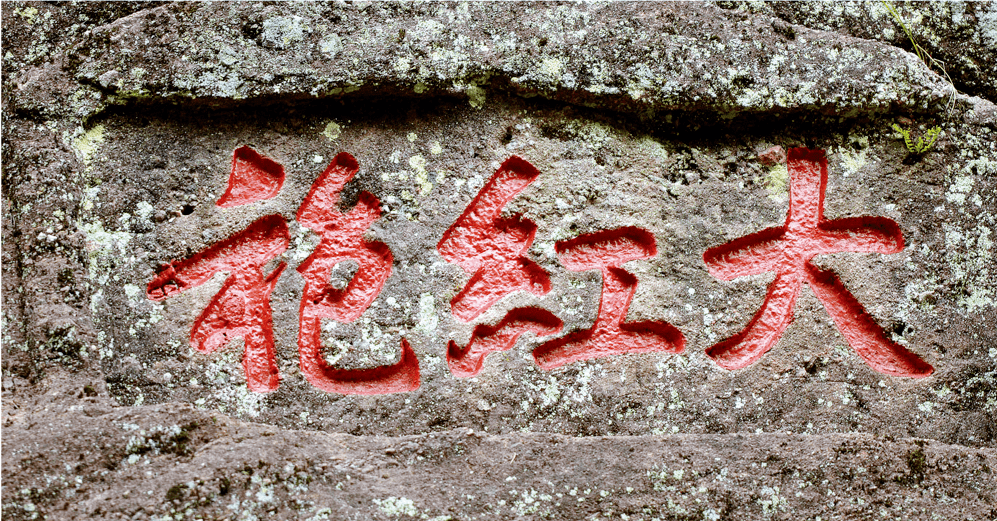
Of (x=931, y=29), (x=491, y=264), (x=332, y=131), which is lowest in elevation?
(x=491, y=264)

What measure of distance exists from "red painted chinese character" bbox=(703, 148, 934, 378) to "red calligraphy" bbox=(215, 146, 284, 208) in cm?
133

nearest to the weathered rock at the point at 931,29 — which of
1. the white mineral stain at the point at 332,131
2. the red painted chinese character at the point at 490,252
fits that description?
the red painted chinese character at the point at 490,252

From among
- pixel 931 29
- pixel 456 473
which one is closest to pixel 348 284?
pixel 456 473

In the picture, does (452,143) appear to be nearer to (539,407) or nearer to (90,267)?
(539,407)

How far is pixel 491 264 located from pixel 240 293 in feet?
2.42

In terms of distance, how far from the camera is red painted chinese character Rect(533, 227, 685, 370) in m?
1.82

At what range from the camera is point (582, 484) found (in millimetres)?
1754

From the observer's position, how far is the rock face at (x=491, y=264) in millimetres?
1730

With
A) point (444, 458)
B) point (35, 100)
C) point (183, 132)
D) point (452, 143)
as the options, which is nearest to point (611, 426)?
point (444, 458)

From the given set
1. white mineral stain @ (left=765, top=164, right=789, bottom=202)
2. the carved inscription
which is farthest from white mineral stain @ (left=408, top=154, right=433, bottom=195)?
white mineral stain @ (left=765, top=164, right=789, bottom=202)

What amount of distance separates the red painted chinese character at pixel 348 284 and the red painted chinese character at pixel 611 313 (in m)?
0.46

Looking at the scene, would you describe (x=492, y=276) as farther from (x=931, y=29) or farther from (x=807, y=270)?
(x=931, y=29)

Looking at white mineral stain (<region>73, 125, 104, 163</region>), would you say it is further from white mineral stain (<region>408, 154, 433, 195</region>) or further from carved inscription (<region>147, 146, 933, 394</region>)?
white mineral stain (<region>408, 154, 433, 195</region>)

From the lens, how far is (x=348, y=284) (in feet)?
5.93
